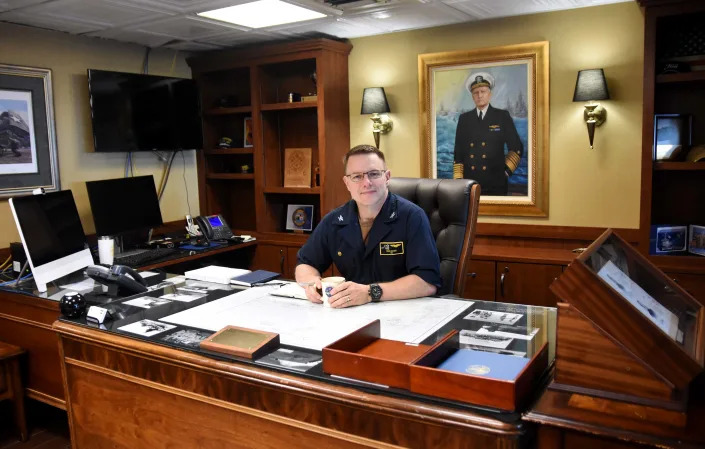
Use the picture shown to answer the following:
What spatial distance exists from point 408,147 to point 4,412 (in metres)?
3.09

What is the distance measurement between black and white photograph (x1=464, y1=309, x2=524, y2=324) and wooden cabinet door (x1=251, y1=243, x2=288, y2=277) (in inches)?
111

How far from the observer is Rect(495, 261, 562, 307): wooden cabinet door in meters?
3.61

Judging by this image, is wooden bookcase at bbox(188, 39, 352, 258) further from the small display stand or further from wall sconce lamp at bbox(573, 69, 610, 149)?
the small display stand

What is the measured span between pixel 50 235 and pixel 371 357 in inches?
87.1

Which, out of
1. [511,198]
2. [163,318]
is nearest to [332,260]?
[163,318]

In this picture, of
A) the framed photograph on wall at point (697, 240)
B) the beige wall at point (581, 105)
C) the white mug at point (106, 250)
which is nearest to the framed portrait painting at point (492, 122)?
the beige wall at point (581, 105)

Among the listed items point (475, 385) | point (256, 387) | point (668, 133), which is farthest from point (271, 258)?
point (475, 385)

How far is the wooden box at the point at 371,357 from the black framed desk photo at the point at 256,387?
24 mm

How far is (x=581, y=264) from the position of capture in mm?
1207

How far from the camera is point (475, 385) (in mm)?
1263

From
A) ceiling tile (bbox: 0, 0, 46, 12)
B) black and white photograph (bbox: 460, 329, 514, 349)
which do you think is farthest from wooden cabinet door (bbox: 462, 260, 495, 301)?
ceiling tile (bbox: 0, 0, 46, 12)

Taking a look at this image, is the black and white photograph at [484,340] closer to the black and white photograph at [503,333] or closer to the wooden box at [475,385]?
the black and white photograph at [503,333]

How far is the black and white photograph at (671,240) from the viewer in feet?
11.2

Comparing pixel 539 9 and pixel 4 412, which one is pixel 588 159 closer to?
pixel 539 9
